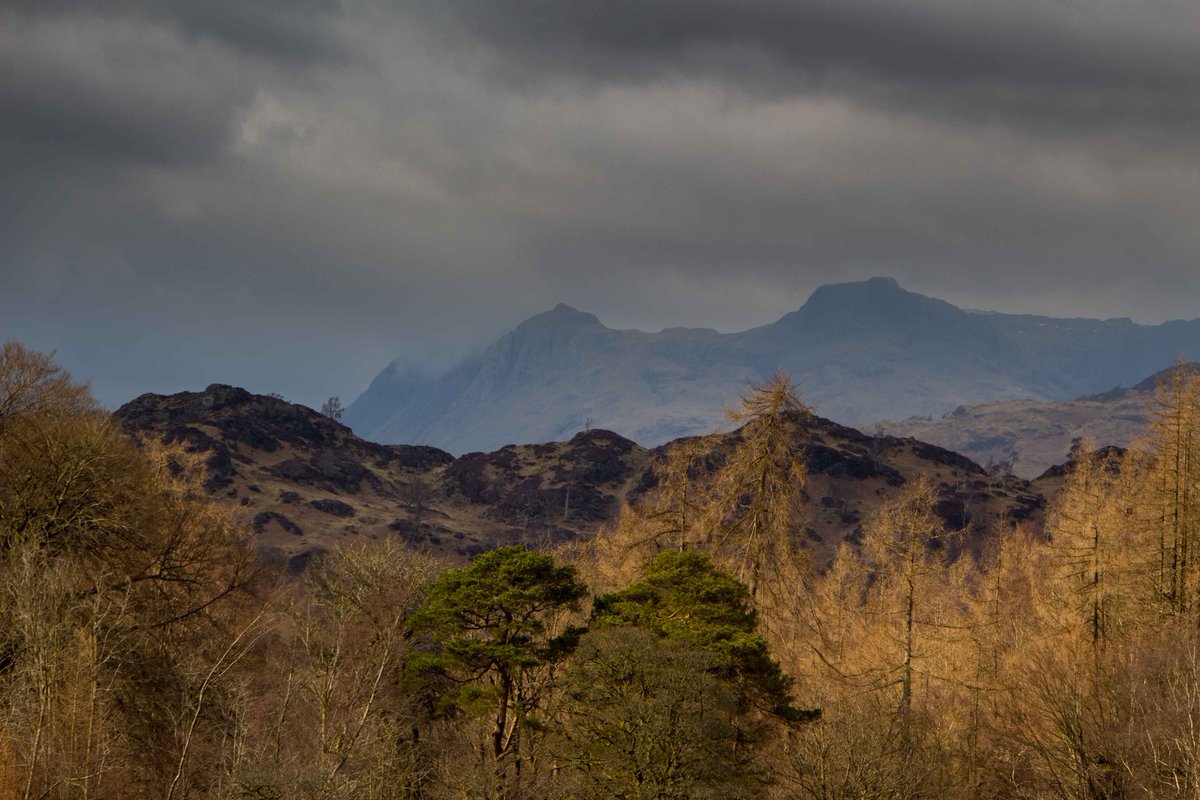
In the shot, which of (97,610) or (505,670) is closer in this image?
(97,610)

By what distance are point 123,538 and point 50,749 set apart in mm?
14850

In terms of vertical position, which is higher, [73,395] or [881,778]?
[73,395]

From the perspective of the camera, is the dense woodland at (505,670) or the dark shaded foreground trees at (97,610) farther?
the dense woodland at (505,670)

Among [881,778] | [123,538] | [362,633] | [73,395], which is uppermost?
[73,395]

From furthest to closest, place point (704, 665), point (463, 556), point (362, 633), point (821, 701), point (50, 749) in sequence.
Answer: point (463, 556)
point (821, 701)
point (362, 633)
point (704, 665)
point (50, 749)

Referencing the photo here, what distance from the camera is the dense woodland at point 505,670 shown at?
29.1 metres

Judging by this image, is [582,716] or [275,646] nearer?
[582,716]

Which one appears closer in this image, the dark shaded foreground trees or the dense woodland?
the dark shaded foreground trees

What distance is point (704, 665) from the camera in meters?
30.6

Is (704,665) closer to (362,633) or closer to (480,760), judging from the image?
(480,760)

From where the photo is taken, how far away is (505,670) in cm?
3378

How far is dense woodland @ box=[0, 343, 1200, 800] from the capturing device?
2906 centimetres

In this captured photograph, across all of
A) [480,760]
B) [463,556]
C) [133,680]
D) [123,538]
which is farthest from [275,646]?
[463,556]

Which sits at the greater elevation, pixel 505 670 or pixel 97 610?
pixel 97 610
